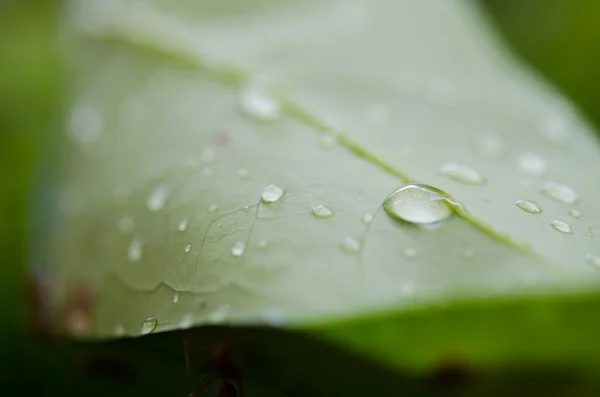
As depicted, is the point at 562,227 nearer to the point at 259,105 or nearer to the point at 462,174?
the point at 462,174

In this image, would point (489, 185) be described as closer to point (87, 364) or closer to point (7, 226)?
point (87, 364)

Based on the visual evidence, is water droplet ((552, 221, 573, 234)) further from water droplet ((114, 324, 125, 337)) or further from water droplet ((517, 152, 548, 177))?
water droplet ((114, 324, 125, 337))

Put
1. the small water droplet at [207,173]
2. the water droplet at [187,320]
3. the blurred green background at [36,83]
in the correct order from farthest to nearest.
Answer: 1. the blurred green background at [36,83]
2. the small water droplet at [207,173]
3. the water droplet at [187,320]

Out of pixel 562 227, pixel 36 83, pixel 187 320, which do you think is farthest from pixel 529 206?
pixel 36 83

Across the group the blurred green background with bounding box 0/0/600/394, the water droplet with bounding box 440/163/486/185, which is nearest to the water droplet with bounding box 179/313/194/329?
the water droplet with bounding box 440/163/486/185

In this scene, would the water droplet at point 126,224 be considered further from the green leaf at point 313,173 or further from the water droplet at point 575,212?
the water droplet at point 575,212

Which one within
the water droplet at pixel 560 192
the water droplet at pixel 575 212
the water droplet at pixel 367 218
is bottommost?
the water droplet at pixel 367 218

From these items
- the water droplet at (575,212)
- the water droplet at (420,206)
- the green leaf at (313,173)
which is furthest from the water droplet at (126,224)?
the water droplet at (575,212)
